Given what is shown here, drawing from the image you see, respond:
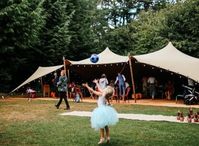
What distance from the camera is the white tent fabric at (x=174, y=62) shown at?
65.1 feet

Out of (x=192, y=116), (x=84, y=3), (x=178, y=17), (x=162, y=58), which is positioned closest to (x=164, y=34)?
(x=178, y=17)

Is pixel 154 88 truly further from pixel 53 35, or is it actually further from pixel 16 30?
pixel 53 35

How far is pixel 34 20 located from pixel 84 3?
11.7 m

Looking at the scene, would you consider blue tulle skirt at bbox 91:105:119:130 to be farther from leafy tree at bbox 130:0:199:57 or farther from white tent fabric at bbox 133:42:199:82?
leafy tree at bbox 130:0:199:57

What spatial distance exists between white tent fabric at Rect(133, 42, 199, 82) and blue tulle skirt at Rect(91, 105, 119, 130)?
1121 cm

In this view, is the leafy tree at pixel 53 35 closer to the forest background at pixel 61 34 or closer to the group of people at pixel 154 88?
the forest background at pixel 61 34

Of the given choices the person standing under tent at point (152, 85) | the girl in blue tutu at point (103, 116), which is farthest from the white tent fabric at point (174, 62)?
the girl in blue tutu at point (103, 116)

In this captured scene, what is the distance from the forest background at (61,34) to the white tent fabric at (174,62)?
27.0ft

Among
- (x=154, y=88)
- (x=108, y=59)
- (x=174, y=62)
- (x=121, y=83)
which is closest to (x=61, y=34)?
(x=108, y=59)

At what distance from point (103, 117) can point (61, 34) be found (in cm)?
2262

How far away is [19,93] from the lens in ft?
95.9

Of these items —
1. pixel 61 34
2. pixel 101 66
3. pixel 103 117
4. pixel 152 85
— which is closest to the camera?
pixel 103 117

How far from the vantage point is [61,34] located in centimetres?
3073

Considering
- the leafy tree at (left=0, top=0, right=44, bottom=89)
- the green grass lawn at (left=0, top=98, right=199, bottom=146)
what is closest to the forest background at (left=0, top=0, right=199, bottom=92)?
the leafy tree at (left=0, top=0, right=44, bottom=89)
